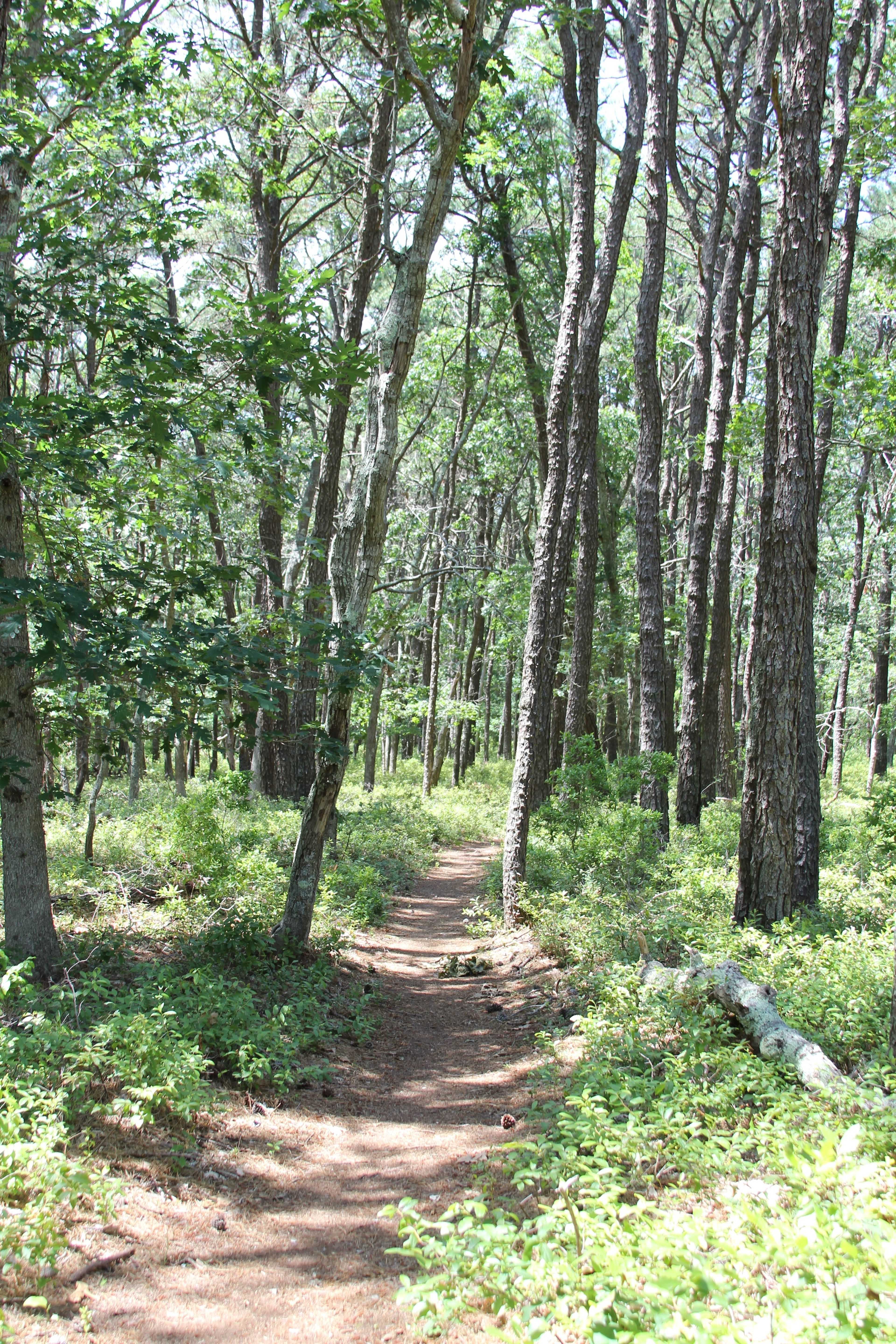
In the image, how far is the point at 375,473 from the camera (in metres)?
7.42

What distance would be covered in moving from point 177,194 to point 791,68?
18.5ft

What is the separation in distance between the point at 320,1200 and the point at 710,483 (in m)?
12.2

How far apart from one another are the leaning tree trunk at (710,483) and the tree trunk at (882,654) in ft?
39.7

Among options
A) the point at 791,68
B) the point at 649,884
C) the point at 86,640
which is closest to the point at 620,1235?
the point at 86,640

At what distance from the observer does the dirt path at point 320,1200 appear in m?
3.25

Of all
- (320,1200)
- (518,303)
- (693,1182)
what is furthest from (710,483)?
(320,1200)

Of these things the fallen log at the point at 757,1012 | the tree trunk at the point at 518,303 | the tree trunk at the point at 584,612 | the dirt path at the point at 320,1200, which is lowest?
the dirt path at the point at 320,1200

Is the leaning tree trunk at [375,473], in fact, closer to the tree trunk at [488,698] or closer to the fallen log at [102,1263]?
the fallen log at [102,1263]

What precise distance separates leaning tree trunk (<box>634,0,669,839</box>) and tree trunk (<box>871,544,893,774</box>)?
44.7 ft

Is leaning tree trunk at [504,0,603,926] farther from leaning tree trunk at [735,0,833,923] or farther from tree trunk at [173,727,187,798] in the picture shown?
tree trunk at [173,727,187,798]

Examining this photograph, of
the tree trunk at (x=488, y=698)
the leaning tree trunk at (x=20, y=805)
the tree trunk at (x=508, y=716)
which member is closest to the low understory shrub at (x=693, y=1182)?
the leaning tree trunk at (x=20, y=805)

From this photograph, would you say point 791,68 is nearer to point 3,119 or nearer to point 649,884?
point 3,119

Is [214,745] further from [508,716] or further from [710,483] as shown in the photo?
[508,716]

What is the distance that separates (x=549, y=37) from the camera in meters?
14.5
